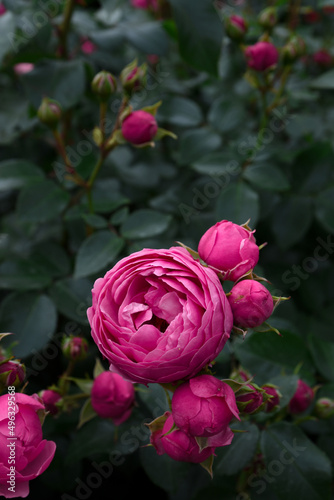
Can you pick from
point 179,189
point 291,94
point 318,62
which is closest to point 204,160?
point 179,189

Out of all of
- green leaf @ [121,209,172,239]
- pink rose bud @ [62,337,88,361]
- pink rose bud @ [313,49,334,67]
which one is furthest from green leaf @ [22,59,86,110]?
pink rose bud @ [313,49,334,67]

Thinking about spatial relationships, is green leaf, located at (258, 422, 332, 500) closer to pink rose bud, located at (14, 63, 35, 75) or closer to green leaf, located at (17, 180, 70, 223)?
green leaf, located at (17, 180, 70, 223)

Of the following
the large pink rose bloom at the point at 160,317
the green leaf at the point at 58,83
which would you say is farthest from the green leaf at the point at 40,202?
the large pink rose bloom at the point at 160,317

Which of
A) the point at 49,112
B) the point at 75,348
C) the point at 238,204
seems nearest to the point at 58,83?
the point at 49,112

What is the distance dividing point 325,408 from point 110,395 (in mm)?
416

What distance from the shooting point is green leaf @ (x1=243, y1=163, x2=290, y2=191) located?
3.79ft

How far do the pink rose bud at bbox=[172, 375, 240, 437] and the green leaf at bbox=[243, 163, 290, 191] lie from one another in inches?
26.2

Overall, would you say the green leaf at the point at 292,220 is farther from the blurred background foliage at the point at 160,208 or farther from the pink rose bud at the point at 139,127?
the pink rose bud at the point at 139,127

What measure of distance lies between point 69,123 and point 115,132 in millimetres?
485

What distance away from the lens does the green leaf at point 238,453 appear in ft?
2.72

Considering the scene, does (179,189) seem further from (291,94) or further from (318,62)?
(318,62)

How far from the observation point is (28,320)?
3.50ft

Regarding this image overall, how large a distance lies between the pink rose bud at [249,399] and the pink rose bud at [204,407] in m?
0.06

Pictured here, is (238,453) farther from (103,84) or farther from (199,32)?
(199,32)
